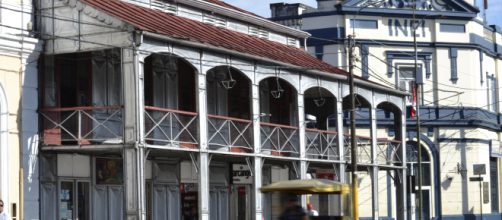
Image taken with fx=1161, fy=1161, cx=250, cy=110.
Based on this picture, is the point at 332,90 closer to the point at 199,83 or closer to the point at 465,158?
the point at 199,83

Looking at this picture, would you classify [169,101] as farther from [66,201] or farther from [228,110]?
[66,201]

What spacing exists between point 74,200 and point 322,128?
13.5 meters

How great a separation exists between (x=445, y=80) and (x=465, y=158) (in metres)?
3.68

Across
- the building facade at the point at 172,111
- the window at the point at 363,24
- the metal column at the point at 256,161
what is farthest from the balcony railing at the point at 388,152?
the window at the point at 363,24

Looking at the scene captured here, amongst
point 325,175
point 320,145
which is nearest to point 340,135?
point 320,145

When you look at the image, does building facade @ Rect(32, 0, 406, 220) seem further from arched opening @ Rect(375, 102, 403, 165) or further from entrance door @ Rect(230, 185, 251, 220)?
arched opening @ Rect(375, 102, 403, 165)

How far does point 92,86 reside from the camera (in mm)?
29734

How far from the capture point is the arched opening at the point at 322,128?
36375mm

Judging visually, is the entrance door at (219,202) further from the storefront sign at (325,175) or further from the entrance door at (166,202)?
the storefront sign at (325,175)

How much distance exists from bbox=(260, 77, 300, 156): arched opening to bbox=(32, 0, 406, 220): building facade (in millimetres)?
46

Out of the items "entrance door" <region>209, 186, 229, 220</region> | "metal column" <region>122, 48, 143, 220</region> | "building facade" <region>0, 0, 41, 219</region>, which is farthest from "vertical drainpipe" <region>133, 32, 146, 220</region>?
"entrance door" <region>209, 186, 229, 220</region>

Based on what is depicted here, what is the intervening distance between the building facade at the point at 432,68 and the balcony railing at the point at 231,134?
19.2 meters

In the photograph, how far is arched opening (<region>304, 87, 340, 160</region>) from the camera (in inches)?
1432

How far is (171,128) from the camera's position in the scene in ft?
93.9
